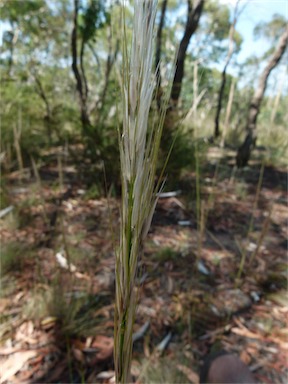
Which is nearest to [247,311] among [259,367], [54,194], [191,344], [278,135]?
[259,367]

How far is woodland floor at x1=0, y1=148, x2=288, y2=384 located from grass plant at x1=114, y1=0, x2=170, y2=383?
0.40 metres

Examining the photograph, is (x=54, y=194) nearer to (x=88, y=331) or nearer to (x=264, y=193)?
(x=88, y=331)

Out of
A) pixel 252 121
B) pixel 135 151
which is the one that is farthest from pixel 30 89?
pixel 135 151

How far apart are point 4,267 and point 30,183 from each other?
1.67m

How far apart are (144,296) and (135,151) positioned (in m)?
1.82

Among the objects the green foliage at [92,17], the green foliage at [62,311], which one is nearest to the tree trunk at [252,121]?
the green foliage at [92,17]

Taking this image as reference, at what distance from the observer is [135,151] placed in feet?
1.19

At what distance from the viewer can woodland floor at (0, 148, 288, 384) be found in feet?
4.81

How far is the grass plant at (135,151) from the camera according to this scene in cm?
35

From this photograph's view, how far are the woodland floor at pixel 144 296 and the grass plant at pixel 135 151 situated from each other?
1.31 feet

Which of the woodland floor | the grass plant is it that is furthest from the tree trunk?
the grass plant

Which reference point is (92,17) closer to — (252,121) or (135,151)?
(252,121)

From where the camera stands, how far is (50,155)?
442 cm

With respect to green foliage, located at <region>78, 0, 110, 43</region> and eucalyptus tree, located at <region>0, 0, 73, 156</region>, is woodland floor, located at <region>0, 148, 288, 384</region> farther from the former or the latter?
green foliage, located at <region>78, 0, 110, 43</region>
